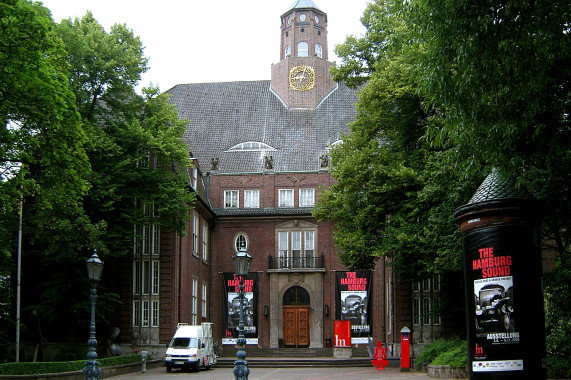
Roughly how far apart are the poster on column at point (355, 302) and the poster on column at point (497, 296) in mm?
28683

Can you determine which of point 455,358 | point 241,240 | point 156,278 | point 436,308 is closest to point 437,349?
point 455,358

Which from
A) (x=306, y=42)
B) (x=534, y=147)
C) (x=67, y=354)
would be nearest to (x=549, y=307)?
(x=534, y=147)

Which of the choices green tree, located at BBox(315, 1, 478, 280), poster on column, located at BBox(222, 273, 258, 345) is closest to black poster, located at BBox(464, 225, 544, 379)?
green tree, located at BBox(315, 1, 478, 280)

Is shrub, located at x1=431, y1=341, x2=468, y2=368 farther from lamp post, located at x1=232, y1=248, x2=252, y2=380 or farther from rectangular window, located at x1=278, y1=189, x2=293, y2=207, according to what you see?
rectangular window, located at x1=278, y1=189, x2=293, y2=207

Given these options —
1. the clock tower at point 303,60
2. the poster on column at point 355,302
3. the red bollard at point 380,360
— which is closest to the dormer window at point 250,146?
the clock tower at point 303,60

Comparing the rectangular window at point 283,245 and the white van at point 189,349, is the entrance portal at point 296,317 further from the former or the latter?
the white van at point 189,349

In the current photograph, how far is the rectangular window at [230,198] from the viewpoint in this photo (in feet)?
153

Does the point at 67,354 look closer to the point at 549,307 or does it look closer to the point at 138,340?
the point at 138,340

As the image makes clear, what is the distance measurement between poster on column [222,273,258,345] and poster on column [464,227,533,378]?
30.1 metres

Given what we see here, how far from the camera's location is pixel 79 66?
3288 centimetres

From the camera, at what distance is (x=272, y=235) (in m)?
45.8

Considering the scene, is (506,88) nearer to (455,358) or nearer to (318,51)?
(455,358)

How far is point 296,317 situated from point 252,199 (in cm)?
757

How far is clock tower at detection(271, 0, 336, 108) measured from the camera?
50.4m
